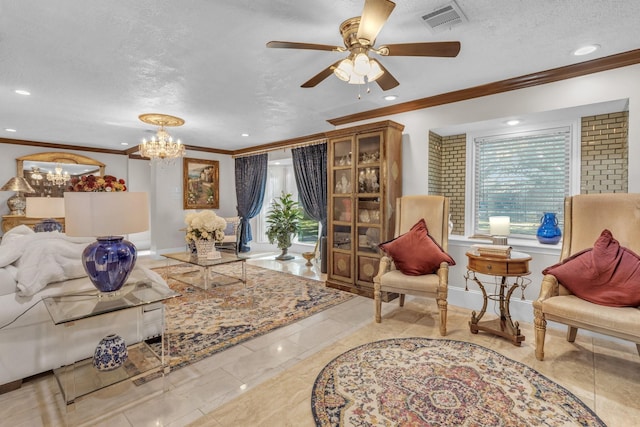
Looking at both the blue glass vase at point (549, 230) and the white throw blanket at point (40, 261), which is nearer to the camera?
the white throw blanket at point (40, 261)

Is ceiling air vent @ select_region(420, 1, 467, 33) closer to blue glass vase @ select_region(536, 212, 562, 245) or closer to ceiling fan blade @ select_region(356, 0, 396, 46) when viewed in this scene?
ceiling fan blade @ select_region(356, 0, 396, 46)

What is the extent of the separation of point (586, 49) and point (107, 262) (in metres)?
3.81

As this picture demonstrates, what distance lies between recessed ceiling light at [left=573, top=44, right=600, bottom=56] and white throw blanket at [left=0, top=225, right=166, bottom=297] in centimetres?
381

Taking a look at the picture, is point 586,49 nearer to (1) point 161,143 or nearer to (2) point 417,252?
(2) point 417,252

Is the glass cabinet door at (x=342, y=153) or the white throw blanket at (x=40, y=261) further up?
the glass cabinet door at (x=342, y=153)

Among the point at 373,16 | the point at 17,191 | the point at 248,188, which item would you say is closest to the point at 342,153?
the point at 373,16

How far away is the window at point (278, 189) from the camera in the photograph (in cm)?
711

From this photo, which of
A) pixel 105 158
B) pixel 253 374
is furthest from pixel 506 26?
pixel 105 158

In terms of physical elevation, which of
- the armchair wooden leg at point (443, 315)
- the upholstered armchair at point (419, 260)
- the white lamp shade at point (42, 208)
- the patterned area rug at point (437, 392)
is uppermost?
the white lamp shade at point (42, 208)

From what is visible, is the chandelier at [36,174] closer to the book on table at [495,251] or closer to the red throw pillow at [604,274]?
the book on table at [495,251]

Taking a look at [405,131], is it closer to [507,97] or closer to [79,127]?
[507,97]

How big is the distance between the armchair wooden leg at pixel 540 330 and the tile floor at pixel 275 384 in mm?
78

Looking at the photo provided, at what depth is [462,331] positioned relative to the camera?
290 cm

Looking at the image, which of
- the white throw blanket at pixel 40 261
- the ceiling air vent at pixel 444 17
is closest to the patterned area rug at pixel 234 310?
the white throw blanket at pixel 40 261
